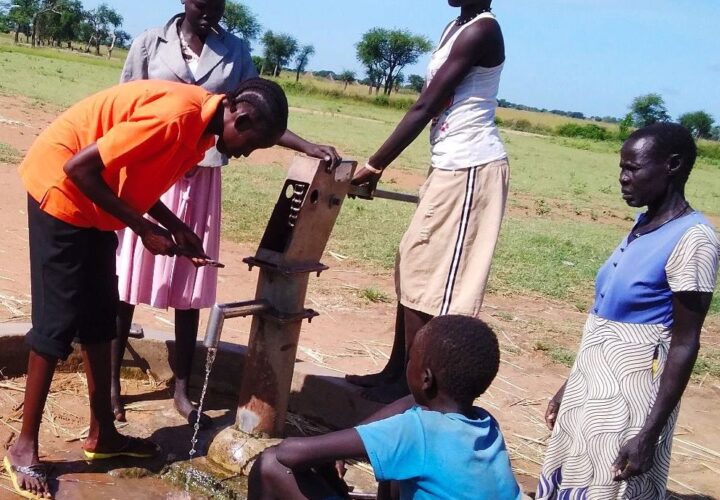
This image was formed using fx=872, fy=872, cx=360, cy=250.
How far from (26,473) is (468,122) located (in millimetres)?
1925

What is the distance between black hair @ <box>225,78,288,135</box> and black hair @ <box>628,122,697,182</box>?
104 centimetres

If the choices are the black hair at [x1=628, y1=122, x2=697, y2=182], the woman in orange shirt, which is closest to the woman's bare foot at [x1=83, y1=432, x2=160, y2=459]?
the woman in orange shirt

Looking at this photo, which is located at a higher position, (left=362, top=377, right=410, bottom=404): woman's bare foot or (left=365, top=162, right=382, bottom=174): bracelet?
(left=365, top=162, right=382, bottom=174): bracelet

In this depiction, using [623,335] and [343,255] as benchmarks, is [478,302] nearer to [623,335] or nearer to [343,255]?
[623,335]

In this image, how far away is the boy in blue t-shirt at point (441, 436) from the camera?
6.33 feet

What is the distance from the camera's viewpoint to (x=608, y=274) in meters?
2.44

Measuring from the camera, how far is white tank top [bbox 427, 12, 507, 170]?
3.18 meters

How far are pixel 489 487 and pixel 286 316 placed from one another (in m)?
1.22

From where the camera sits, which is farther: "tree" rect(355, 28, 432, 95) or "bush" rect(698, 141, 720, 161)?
"tree" rect(355, 28, 432, 95)

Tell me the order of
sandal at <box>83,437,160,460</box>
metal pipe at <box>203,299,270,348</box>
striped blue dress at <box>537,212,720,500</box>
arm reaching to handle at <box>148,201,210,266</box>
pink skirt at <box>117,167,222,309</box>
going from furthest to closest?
pink skirt at <box>117,167,222,309</box> → sandal at <box>83,437,160,460</box> → arm reaching to handle at <box>148,201,210,266</box> → metal pipe at <box>203,299,270,348</box> → striped blue dress at <box>537,212,720,500</box>

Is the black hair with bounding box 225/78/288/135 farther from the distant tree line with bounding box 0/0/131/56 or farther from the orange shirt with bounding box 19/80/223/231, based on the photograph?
the distant tree line with bounding box 0/0/131/56

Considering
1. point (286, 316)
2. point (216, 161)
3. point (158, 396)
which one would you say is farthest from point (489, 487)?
point (158, 396)

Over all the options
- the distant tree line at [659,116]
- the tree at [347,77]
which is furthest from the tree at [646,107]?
the tree at [347,77]

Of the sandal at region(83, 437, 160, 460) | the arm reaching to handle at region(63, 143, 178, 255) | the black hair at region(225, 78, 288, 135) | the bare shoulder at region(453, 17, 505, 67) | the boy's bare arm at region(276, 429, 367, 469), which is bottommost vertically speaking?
the sandal at region(83, 437, 160, 460)
